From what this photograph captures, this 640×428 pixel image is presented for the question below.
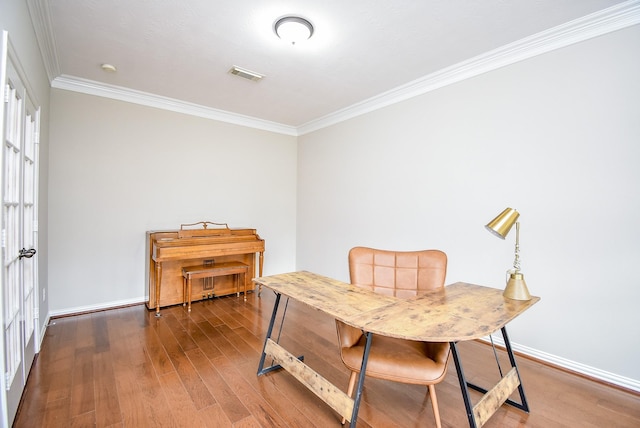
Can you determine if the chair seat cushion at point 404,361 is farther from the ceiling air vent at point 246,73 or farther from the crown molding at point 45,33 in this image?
the crown molding at point 45,33

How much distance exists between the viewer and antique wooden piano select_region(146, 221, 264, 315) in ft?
11.4

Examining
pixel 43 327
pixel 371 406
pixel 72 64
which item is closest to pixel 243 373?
pixel 371 406

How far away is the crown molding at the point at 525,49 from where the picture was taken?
6.88 feet

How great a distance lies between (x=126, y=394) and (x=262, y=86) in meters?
3.06

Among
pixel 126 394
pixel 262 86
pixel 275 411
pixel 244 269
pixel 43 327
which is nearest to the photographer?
pixel 275 411

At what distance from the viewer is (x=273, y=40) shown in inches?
98.4

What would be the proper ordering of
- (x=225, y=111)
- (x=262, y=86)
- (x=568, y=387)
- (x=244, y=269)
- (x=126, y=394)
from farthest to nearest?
(x=225, y=111) < (x=244, y=269) < (x=262, y=86) < (x=568, y=387) < (x=126, y=394)

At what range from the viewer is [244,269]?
4.01 meters

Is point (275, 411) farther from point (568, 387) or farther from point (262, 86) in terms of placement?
point (262, 86)

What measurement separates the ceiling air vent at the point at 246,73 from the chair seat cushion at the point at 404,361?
2715 mm

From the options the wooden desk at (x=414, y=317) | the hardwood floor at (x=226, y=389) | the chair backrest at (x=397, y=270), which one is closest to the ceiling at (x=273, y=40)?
the chair backrest at (x=397, y=270)

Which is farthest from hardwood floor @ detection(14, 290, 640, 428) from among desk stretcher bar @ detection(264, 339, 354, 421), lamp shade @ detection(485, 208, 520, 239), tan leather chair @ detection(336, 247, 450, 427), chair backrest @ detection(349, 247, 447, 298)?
lamp shade @ detection(485, 208, 520, 239)

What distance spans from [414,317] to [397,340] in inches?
19.8

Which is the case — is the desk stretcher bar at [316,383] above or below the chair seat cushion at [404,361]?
below
